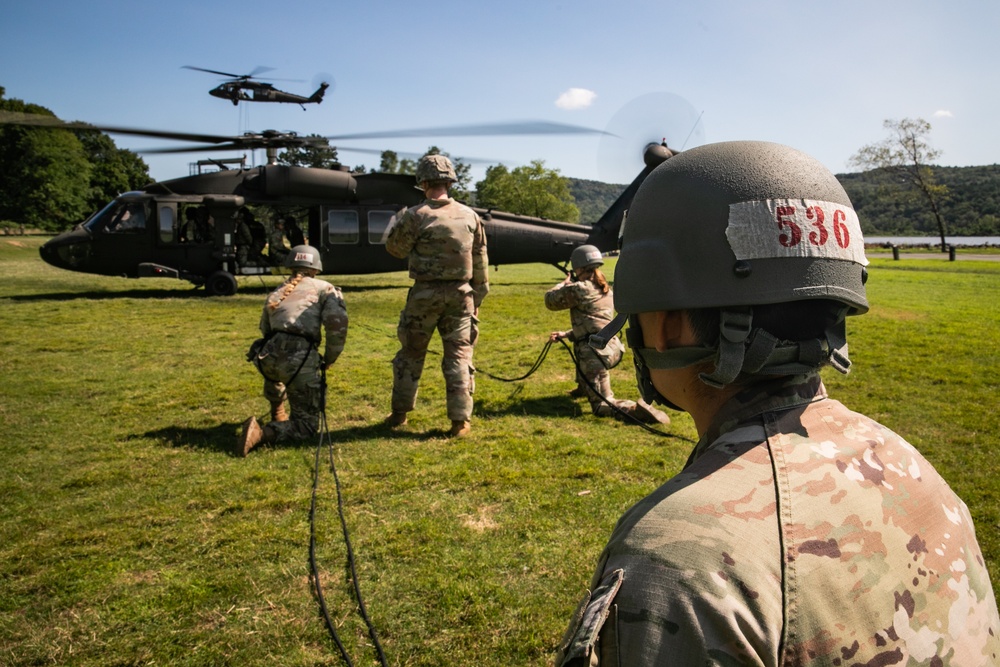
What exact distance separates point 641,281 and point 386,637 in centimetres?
259

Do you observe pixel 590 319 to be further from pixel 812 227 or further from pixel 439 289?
pixel 812 227

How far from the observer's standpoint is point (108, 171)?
71125 mm

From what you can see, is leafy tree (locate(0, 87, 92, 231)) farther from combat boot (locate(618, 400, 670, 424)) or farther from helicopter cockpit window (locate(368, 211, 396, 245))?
combat boot (locate(618, 400, 670, 424))

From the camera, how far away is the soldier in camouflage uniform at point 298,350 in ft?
20.9

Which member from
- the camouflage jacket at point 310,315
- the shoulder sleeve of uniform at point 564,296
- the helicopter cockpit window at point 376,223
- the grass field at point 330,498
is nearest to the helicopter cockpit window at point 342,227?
the helicopter cockpit window at point 376,223

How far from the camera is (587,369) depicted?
717 cm

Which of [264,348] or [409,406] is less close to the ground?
[264,348]

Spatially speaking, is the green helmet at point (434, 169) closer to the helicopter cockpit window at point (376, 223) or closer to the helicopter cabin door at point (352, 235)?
the helicopter cabin door at point (352, 235)

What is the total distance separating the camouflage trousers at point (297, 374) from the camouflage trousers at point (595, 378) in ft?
8.74

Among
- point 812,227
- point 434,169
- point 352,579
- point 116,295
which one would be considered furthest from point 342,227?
point 812,227

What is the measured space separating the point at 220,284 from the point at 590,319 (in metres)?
12.9

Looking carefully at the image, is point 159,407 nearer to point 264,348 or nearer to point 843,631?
point 264,348

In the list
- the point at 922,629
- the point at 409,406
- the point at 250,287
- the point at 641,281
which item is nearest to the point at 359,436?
the point at 409,406

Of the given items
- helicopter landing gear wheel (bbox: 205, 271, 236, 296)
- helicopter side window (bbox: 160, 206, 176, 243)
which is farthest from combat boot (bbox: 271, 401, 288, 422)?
helicopter side window (bbox: 160, 206, 176, 243)
